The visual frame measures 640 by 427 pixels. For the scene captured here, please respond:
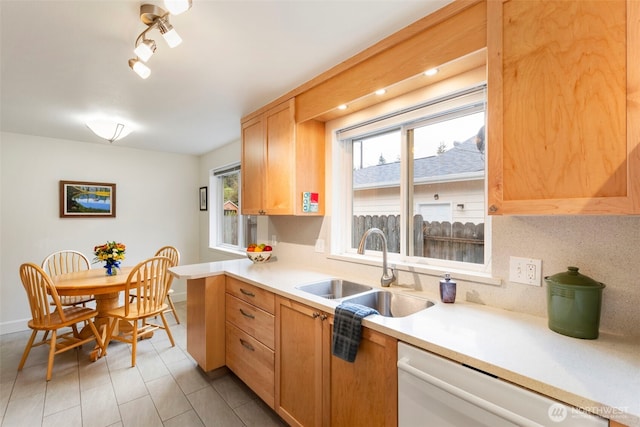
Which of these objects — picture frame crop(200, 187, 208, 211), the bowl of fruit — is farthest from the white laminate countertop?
picture frame crop(200, 187, 208, 211)

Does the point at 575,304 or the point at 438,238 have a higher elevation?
the point at 438,238

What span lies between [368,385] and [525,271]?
0.88 meters

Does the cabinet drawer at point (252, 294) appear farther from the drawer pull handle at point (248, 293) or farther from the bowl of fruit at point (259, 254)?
the bowl of fruit at point (259, 254)

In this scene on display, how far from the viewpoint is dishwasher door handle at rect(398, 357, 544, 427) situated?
0.83 m

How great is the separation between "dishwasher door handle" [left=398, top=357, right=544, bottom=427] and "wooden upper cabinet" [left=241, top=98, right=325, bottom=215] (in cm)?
143

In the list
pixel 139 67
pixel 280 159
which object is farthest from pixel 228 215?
pixel 139 67

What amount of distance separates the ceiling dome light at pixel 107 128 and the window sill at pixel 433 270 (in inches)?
101

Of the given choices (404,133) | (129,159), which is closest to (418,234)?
(404,133)

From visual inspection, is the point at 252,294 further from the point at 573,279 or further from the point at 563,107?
the point at 563,107

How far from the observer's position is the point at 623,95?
89cm

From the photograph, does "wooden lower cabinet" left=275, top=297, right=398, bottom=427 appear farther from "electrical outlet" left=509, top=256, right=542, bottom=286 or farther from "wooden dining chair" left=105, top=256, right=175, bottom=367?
"wooden dining chair" left=105, top=256, right=175, bottom=367

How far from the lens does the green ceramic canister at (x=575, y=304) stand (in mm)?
1021

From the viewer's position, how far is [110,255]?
300 cm

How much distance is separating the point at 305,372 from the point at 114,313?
7.01 ft
